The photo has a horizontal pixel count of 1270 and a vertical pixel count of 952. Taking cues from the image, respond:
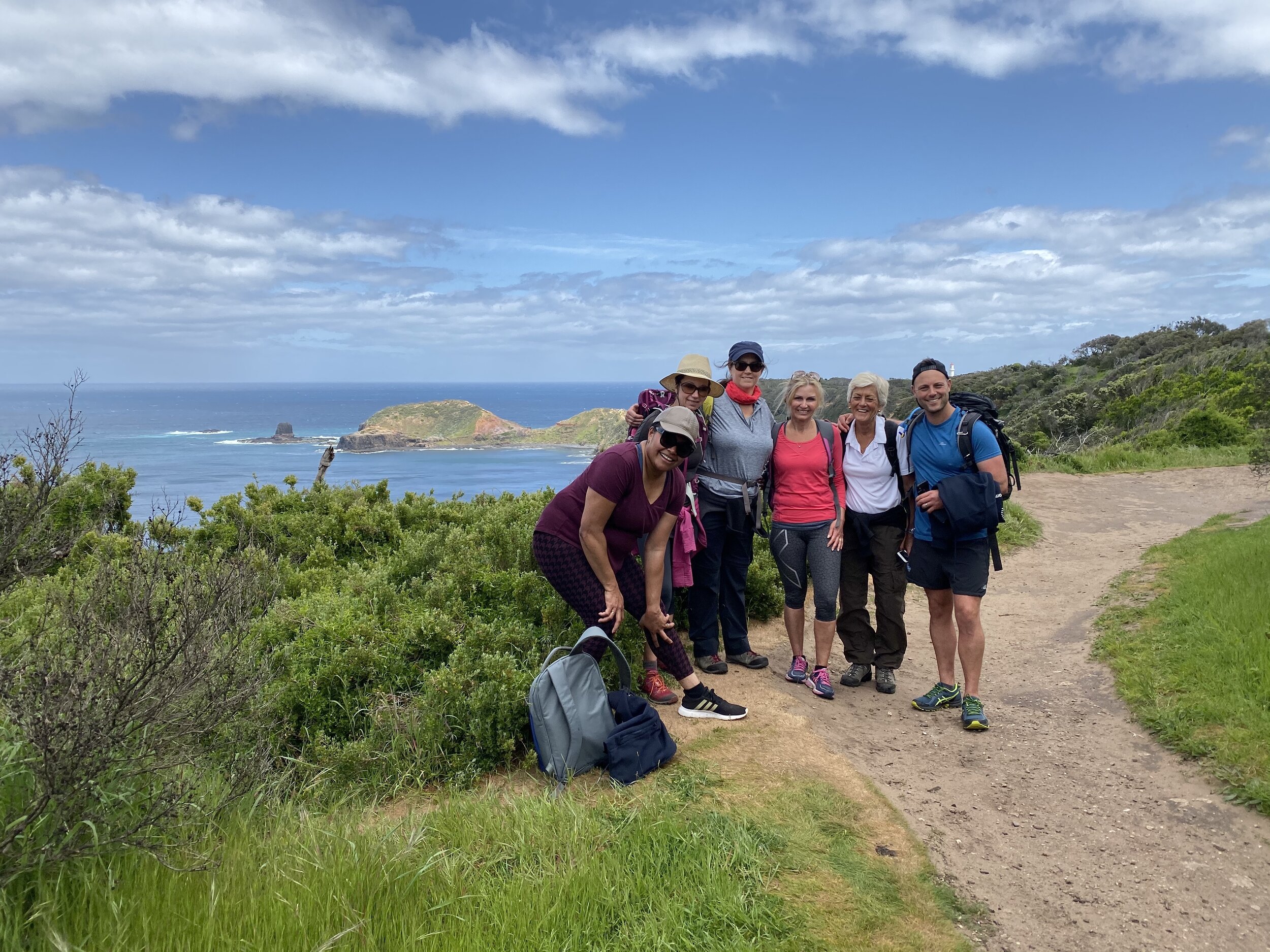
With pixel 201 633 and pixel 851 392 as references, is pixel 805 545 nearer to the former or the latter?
pixel 851 392

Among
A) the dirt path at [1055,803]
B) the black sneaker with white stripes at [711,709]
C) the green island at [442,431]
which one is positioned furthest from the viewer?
the green island at [442,431]

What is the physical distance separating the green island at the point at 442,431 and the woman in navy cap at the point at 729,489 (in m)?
35.8

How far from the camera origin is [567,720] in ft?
13.7

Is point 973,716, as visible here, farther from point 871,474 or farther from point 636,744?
point 636,744

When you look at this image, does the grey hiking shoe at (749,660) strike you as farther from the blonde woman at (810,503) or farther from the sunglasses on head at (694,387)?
the sunglasses on head at (694,387)

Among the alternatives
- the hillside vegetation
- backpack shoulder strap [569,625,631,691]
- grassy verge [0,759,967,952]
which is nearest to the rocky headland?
the hillside vegetation

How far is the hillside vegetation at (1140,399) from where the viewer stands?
18.0 meters

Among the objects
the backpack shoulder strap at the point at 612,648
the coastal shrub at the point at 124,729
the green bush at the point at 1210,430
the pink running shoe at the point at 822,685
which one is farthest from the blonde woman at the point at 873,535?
the green bush at the point at 1210,430

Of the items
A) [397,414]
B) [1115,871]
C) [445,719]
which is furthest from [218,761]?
[397,414]

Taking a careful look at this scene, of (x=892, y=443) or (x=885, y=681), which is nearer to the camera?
(x=892, y=443)

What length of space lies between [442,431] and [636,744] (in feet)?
152

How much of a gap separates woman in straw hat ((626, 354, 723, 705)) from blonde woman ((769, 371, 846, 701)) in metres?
0.54

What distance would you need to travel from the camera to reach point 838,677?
6.16 metres

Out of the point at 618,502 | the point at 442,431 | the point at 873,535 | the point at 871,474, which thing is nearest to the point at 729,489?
the point at 871,474
